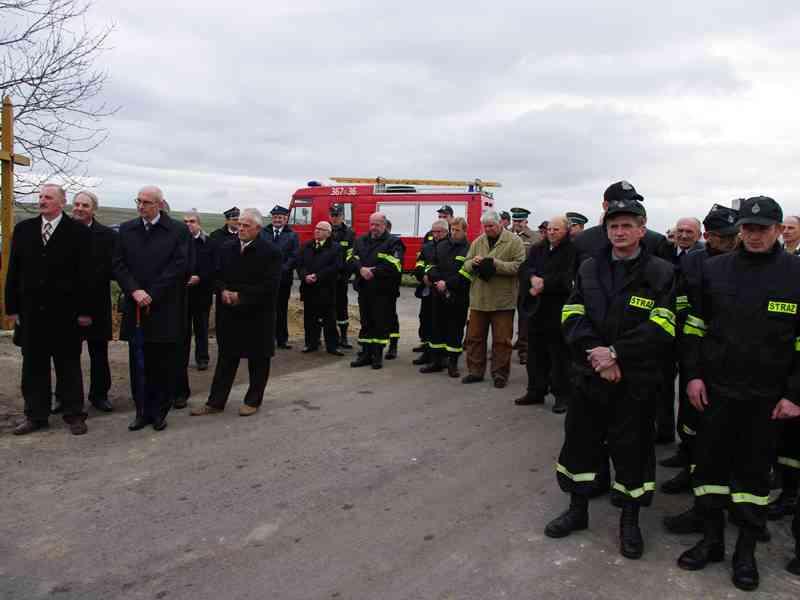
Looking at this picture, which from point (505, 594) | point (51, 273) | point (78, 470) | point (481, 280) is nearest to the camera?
point (505, 594)

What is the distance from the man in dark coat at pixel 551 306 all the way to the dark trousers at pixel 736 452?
2756mm

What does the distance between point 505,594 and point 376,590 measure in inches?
25.3

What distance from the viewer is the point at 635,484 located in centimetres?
363

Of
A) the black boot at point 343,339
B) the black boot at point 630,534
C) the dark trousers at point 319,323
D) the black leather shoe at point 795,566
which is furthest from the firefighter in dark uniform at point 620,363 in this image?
the black boot at point 343,339

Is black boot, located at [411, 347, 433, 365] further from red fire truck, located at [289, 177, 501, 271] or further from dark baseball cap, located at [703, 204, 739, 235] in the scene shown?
red fire truck, located at [289, 177, 501, 271]

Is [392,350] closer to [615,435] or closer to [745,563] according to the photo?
[615,435]

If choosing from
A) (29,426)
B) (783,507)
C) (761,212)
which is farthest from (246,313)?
(783,507)

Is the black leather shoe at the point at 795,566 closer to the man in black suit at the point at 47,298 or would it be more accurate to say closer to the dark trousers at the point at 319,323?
the man in black suit at the point at 47,298

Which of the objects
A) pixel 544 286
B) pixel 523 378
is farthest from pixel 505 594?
pixel 523 378

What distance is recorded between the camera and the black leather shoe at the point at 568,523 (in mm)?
3766

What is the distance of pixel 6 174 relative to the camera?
8.41 meters

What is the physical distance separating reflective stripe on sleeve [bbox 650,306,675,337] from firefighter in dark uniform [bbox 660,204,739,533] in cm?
31

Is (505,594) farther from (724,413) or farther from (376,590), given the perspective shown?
(724,413)

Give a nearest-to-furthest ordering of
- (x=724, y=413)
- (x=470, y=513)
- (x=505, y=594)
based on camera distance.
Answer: (x=505, y=594), (x=724, y=413), (x=470, y=513)
